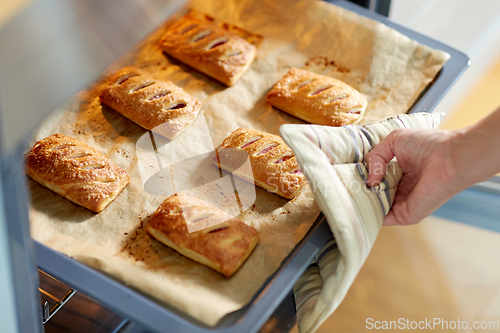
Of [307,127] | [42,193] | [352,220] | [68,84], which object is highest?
[68,84]

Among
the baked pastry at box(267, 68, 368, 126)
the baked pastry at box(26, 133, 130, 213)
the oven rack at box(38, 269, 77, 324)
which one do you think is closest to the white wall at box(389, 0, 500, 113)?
the baked pastry at box(267, 68, 368, 126)

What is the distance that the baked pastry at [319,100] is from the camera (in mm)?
1562

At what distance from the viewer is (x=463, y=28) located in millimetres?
2854

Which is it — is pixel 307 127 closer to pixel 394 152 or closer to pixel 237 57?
pixel 394 152

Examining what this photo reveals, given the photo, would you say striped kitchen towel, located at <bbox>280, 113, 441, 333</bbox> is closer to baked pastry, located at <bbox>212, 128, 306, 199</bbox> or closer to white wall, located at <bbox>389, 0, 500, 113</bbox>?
baked pastry, located at <bbox>212, 128, 306, 199</bbox>

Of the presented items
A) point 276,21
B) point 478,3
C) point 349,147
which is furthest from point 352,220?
point 478,3

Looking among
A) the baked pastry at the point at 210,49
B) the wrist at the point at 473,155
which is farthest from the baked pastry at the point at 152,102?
the wrist at the point at 473,155

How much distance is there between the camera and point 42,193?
1.34 meters

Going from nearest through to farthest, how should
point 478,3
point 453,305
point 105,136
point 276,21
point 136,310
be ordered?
point 136,310, point 105,136, point 453,305, point 276,21, point 478,3

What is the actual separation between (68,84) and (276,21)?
1.57 metres

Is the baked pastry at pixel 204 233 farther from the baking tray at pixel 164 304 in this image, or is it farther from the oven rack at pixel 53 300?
the oven rack at pixel 53 300

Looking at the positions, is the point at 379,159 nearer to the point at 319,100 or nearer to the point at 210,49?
the point at 319,100

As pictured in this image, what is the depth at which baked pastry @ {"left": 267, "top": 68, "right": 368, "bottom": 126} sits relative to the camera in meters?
1.56

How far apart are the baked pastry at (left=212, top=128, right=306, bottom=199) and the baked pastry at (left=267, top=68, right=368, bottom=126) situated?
0.20m
